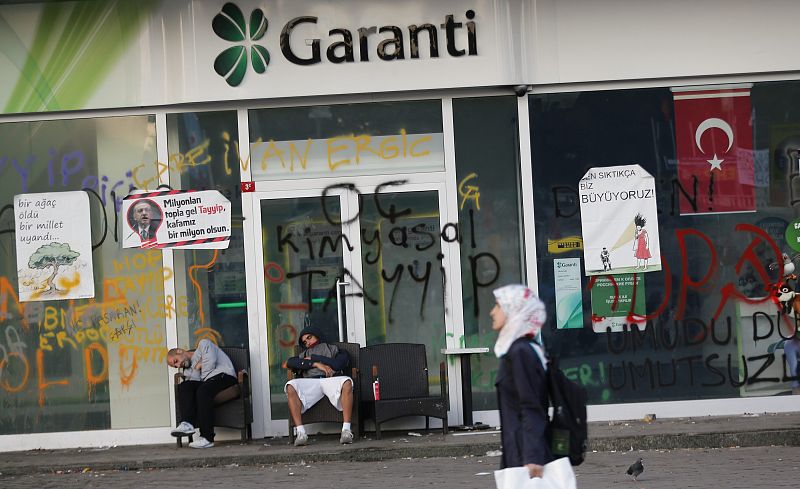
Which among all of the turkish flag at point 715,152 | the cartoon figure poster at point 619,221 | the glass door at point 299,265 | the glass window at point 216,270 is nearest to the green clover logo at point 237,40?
the glass window at point 216,270

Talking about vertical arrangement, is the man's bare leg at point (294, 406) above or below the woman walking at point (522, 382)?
below

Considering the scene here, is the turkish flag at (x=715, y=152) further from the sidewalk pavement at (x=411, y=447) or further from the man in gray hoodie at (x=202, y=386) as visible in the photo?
the man in gray hoodie at (x=202, y=386)

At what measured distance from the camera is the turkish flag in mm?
13102

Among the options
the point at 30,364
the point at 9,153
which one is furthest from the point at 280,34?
the point at 30,364

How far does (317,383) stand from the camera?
12.5 m

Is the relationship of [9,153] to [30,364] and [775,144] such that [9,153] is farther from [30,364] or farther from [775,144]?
[775,144]

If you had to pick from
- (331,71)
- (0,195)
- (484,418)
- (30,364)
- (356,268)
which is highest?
(331,71)

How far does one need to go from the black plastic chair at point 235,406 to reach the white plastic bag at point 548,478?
6599 millimetres

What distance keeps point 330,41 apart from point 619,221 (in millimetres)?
3543

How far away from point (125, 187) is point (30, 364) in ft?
6.94

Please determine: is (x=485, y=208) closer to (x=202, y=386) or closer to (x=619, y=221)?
(x=619, y=221)

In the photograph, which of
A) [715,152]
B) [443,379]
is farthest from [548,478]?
[715,152]

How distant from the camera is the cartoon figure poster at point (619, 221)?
1308cm

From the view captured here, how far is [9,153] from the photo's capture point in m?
13.3
